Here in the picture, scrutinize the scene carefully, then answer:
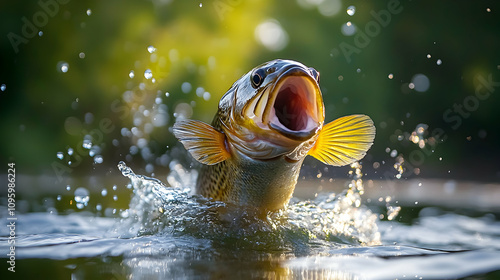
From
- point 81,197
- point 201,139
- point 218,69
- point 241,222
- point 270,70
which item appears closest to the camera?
point 270,70

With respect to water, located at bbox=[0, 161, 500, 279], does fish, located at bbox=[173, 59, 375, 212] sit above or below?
above

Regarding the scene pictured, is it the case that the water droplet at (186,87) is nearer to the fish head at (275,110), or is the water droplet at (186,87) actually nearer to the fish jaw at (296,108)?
the fish head at (275,110)

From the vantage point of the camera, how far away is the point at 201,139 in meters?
2.58

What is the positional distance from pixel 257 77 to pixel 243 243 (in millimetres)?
790

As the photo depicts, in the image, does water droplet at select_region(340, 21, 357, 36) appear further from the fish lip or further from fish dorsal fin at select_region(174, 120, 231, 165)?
the fish lip

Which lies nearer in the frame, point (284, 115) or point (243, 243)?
point (284, 115)

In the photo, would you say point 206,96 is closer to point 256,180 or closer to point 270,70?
point 256,180

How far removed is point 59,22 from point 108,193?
26.0 ft

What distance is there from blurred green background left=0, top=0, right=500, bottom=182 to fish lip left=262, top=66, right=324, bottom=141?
9.30 meters

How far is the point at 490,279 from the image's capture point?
6.15ft

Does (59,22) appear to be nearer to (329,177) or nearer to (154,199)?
(329,177)

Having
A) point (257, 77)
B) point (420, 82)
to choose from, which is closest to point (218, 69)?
point (420, 82)

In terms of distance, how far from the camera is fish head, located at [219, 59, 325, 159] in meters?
2.17

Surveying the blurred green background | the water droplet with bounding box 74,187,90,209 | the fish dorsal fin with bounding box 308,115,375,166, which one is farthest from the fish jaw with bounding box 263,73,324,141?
the blurred green background
